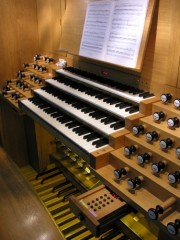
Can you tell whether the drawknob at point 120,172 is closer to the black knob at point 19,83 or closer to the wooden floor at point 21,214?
the wooden floor at point 21,214

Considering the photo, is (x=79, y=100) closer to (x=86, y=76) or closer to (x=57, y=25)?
(x=86, y=76)

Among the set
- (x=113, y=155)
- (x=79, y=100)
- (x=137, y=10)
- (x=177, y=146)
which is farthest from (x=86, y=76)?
(x=177, y=146)

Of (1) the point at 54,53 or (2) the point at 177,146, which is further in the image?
(1) the point at 54,53

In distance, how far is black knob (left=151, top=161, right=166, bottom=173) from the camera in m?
1.52

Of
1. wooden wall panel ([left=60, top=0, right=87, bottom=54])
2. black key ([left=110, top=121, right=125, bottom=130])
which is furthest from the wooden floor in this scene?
wooden wall panel ([left=60, top=0, right=87, bottom=54])

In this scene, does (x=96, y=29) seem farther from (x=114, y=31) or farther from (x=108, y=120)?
(x=108, y=120)

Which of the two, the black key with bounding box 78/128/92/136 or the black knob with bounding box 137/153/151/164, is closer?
the black knob with bounding box 137/153/151/164

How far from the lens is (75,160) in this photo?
321cm

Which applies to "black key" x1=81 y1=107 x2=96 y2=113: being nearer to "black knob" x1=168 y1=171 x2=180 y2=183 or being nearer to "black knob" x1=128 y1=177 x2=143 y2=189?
"black knob" x1=128 y1=177 x2=143 y2=189

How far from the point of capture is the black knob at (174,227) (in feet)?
4.07

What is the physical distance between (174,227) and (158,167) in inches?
14.1

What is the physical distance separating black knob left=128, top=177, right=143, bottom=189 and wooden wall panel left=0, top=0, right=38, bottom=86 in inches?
105

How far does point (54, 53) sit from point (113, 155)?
2.15 meters

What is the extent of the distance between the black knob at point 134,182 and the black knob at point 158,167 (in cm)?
10
